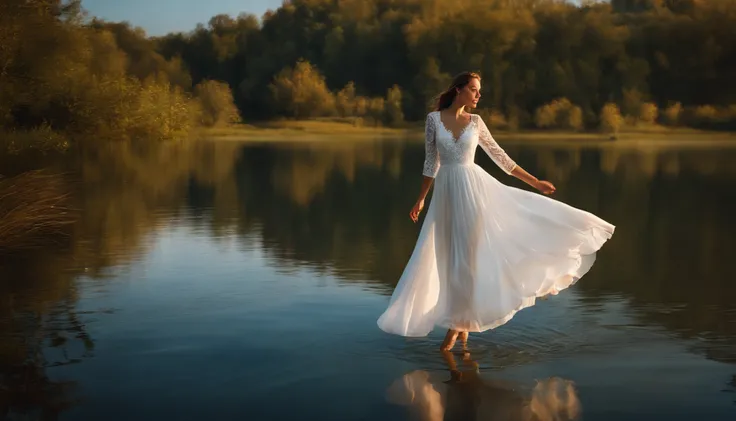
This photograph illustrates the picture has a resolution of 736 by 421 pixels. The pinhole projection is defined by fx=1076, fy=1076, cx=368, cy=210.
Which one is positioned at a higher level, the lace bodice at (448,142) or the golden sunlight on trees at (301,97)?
the lace bodice at (448,142)

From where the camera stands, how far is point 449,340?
27.2 feet

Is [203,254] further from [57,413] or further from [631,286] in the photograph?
[57,413]

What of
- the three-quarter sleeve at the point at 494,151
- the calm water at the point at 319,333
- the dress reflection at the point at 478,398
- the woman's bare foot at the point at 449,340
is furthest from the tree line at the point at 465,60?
the dress reflection at the point at 478,398

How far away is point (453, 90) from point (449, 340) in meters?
1.94

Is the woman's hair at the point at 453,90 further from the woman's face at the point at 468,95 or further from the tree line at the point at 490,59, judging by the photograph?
the tree line at the point at 490,59

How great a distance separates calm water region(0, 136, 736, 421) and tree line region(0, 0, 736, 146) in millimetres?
85604

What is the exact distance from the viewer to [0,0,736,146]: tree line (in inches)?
4520

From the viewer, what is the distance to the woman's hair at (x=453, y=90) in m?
8.34

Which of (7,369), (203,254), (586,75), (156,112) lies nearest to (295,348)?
(7,369)

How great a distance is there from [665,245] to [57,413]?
11.2m

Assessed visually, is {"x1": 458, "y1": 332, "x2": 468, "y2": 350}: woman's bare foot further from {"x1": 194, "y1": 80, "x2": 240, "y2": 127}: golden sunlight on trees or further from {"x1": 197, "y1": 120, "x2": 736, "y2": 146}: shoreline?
{"x1": 194, "y1": 80, "x2": 240, "y2": 127}: golden sunlight on trees

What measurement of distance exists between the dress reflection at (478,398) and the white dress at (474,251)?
724mm

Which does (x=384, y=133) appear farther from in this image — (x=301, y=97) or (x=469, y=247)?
(x=469, y=247)

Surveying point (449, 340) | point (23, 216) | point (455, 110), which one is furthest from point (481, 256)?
point (23, 216)
